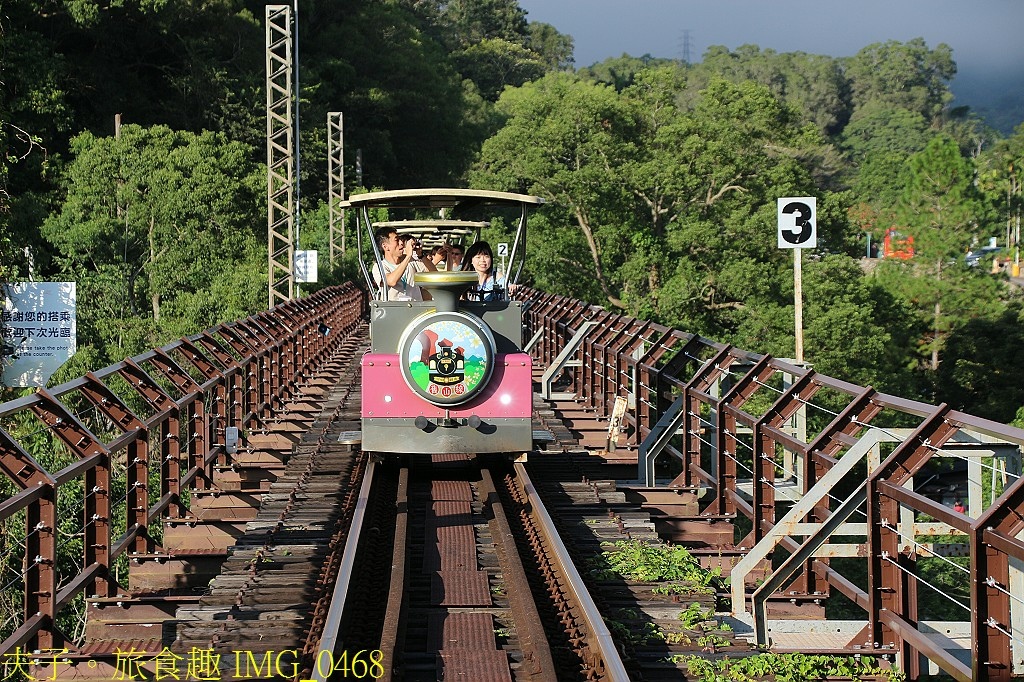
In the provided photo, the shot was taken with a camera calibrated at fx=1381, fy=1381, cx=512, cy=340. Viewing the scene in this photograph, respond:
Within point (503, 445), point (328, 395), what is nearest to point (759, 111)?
point (328, 395)

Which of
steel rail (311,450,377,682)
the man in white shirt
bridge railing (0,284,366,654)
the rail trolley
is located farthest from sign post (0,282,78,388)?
steel rail (311,450,377,682)

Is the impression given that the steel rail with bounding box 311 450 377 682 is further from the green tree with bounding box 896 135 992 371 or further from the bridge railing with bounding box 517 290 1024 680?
the green tree with bounding box 896 135 992 371

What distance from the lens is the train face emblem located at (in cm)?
1186

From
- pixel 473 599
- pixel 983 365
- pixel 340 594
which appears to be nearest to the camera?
pixel 340 594

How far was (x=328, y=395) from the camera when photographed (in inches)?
820

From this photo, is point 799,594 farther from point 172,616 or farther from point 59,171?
point 59,171

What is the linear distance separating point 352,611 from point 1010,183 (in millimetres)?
110057

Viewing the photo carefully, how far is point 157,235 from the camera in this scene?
163 ft

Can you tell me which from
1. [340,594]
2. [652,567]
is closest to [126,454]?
[340,594]

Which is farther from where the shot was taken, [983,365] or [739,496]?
[983,365]

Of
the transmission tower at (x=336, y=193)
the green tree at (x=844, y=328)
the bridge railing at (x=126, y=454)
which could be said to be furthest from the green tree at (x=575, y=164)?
the bridge railing at (x=126, y=454)

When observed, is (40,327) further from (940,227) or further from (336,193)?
(940,227)

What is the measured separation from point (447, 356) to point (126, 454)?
295 cm

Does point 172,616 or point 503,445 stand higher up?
point 503,445
